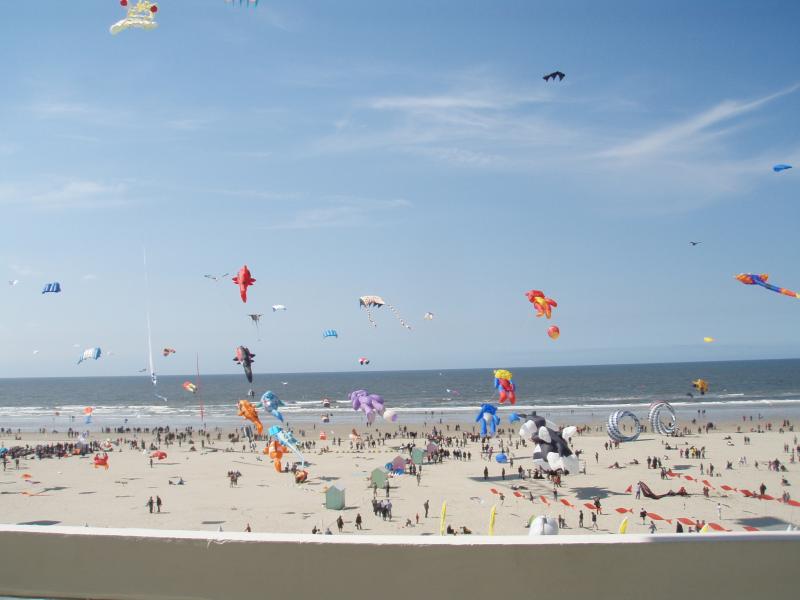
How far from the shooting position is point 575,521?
2048 cm

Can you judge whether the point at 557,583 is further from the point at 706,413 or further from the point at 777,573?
the point at 706,413

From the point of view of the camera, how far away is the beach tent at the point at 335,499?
2295 cm

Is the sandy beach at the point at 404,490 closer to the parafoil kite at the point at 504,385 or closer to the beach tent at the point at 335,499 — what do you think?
the beach tent at the point at 335,499

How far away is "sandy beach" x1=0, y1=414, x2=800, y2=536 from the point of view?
21.0 meters

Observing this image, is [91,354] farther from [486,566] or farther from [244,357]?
[486,566]

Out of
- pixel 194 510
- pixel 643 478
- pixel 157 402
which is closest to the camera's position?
pixel 194 510

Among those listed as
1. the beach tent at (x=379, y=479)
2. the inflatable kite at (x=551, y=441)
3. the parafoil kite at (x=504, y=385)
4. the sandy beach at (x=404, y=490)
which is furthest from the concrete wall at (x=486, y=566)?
the parafoil kite at (x=504, y=385)

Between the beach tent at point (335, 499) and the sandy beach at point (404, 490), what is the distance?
330mm

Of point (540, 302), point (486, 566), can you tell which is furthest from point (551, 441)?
point (486, 566)

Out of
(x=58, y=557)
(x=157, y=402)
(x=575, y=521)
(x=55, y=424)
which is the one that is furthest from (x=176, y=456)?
(x=157, y=402)

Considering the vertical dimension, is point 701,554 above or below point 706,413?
above

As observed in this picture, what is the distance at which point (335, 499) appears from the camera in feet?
75.7

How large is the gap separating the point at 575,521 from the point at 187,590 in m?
19.3

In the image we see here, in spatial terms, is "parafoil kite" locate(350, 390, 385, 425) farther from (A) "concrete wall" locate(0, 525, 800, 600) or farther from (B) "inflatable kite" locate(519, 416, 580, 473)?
(A) "concrete wall" locate(0, 525, 800, 600)
